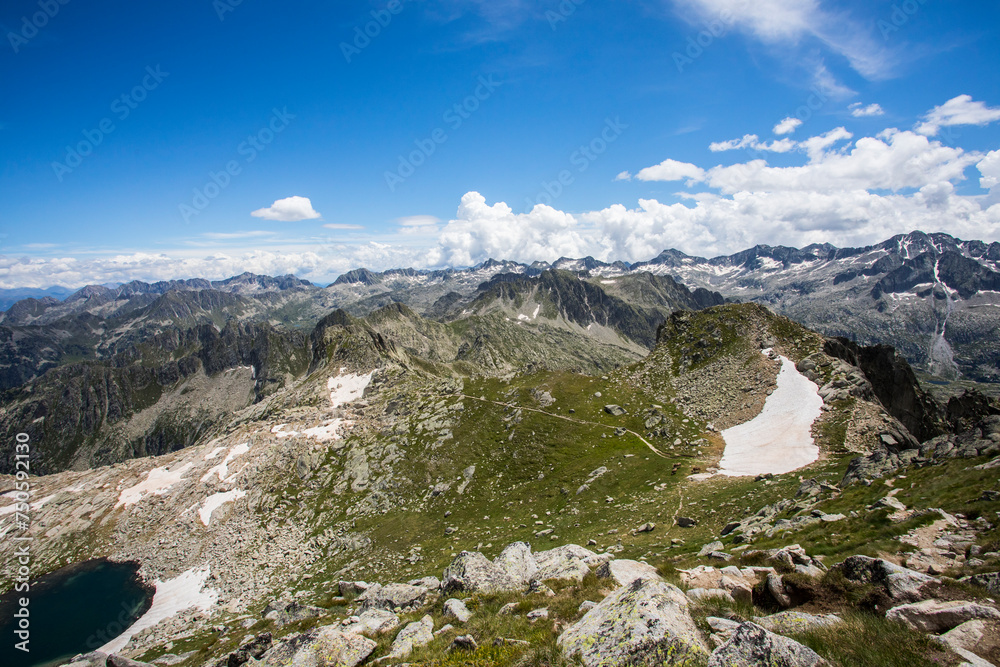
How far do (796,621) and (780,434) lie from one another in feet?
173

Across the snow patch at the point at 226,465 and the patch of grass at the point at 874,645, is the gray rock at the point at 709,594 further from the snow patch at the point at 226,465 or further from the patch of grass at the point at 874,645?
the snow patch at the point at 226,465

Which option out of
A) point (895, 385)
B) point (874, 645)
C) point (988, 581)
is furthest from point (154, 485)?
point (895, 385)

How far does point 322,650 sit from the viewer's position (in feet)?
54.3

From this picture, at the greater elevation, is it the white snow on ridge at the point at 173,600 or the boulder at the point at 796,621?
the boulder at the point at 796,621

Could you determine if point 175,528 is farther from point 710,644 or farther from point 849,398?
point 849,398

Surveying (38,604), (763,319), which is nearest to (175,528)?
(38,604)

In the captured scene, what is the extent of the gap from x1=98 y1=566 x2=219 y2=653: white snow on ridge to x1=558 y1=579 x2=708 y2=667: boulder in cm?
5804

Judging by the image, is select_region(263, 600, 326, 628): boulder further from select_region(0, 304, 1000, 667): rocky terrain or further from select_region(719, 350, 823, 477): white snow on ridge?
select_region(719, 350, 823, 477): white snow on ridge

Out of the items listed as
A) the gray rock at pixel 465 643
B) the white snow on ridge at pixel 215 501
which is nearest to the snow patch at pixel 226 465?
the white snow on ridge at pixel 215 501

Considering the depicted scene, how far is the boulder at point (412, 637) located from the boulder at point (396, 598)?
20.6 ft

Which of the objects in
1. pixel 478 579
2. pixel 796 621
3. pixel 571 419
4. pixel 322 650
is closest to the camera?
pixel 796 621

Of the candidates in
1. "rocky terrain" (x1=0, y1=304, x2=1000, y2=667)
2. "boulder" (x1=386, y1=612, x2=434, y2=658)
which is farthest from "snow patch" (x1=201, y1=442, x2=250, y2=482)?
"boulder" (x1=386, y1=612, x2=434, y2=658)

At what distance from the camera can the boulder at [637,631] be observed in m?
10.7

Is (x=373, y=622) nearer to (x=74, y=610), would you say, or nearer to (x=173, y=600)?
(x=173, y=600)
